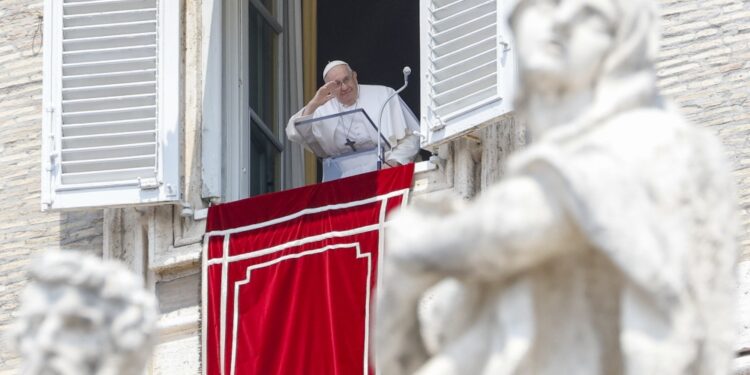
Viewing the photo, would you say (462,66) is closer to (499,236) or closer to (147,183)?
(147,183)

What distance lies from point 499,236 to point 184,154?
7.93 meters

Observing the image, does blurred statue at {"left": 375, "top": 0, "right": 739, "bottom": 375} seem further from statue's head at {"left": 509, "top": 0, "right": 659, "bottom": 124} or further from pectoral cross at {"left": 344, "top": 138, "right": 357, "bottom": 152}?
pectoral cross at {"left": 344, "top": 138, "right": 357, "bottom": 152}

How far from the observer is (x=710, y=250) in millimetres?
6164

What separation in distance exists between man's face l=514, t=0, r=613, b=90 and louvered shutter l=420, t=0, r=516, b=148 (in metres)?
6.47

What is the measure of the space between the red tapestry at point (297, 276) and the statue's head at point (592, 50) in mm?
6851

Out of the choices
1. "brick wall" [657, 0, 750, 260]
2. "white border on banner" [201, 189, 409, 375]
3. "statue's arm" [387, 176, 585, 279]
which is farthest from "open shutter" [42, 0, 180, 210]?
"statue's arm" [387, 176, 585, 279]

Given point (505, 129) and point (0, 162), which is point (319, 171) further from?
point (505, 129)

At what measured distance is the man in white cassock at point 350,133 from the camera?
13898mm

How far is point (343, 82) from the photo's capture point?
48.0 feet

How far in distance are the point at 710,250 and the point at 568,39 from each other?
47cm

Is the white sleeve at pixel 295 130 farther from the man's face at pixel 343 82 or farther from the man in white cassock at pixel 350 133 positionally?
the man's face at pixel 343 82

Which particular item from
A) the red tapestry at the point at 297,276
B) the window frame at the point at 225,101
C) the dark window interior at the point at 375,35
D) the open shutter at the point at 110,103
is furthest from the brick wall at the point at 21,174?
the dark window interior at the point at 375,35

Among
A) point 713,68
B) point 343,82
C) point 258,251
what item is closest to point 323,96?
point 343,82

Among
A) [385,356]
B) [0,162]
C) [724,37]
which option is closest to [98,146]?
[0,162]
